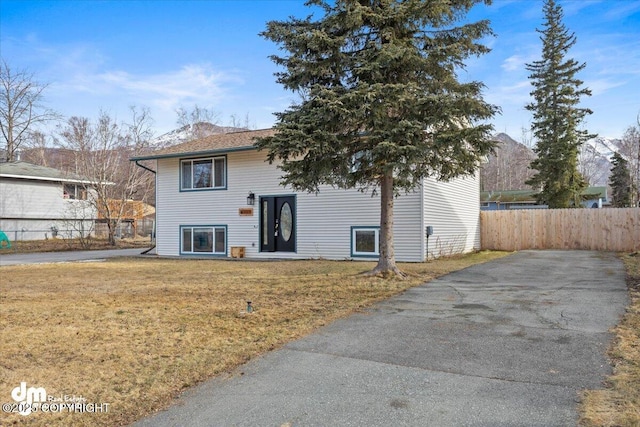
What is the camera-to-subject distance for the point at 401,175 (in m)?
8.69

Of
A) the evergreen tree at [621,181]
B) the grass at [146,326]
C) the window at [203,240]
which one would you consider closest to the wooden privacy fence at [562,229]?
the grass at [146,326]

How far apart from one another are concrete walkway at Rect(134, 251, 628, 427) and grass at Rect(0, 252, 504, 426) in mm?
360

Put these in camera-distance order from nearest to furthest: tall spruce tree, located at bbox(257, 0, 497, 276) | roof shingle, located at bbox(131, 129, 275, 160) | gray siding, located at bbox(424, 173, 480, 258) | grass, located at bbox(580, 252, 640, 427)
A: grass, located at bbox(580, 252, 640, 427) → tall spruce tree, located at bbox(257, 0, 497, 276) → gray siding, located at bbox(424, 173, 480, 258) → roof shingle, located at bbox(131, 129, 275, 160)

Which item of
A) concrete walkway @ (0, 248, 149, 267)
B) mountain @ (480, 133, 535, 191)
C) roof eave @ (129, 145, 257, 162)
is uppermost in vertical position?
mountain @ (480, 133, 535, 191)

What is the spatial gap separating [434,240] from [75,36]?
48.3ft

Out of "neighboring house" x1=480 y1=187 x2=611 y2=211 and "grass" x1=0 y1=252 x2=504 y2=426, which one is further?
"neighboring house" x1=480 y1=187 x2=611 y2=211

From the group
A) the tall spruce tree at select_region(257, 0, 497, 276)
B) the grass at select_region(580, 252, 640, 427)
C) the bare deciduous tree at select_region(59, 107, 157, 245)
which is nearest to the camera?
the grass at select_region(580, 252, 640, 427)

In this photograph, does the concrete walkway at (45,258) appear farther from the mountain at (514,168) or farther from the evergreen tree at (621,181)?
the mountain at (514,168)

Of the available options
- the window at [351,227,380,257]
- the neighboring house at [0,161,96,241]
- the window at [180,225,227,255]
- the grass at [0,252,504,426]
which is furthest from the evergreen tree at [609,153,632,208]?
the neighboring house at [0,161,96,241]

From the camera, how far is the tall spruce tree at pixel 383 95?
8.30 meters

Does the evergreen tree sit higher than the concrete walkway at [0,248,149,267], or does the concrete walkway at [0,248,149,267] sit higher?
the evergreen tree

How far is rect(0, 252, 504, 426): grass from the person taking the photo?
3.69m

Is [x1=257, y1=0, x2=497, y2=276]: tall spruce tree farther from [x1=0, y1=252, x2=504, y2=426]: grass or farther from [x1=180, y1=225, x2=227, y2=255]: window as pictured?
[x1=180, y1=225, x2=227, y2=255]: window

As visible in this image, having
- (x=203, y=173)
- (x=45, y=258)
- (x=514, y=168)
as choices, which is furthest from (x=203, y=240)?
(x=514, y=168)
